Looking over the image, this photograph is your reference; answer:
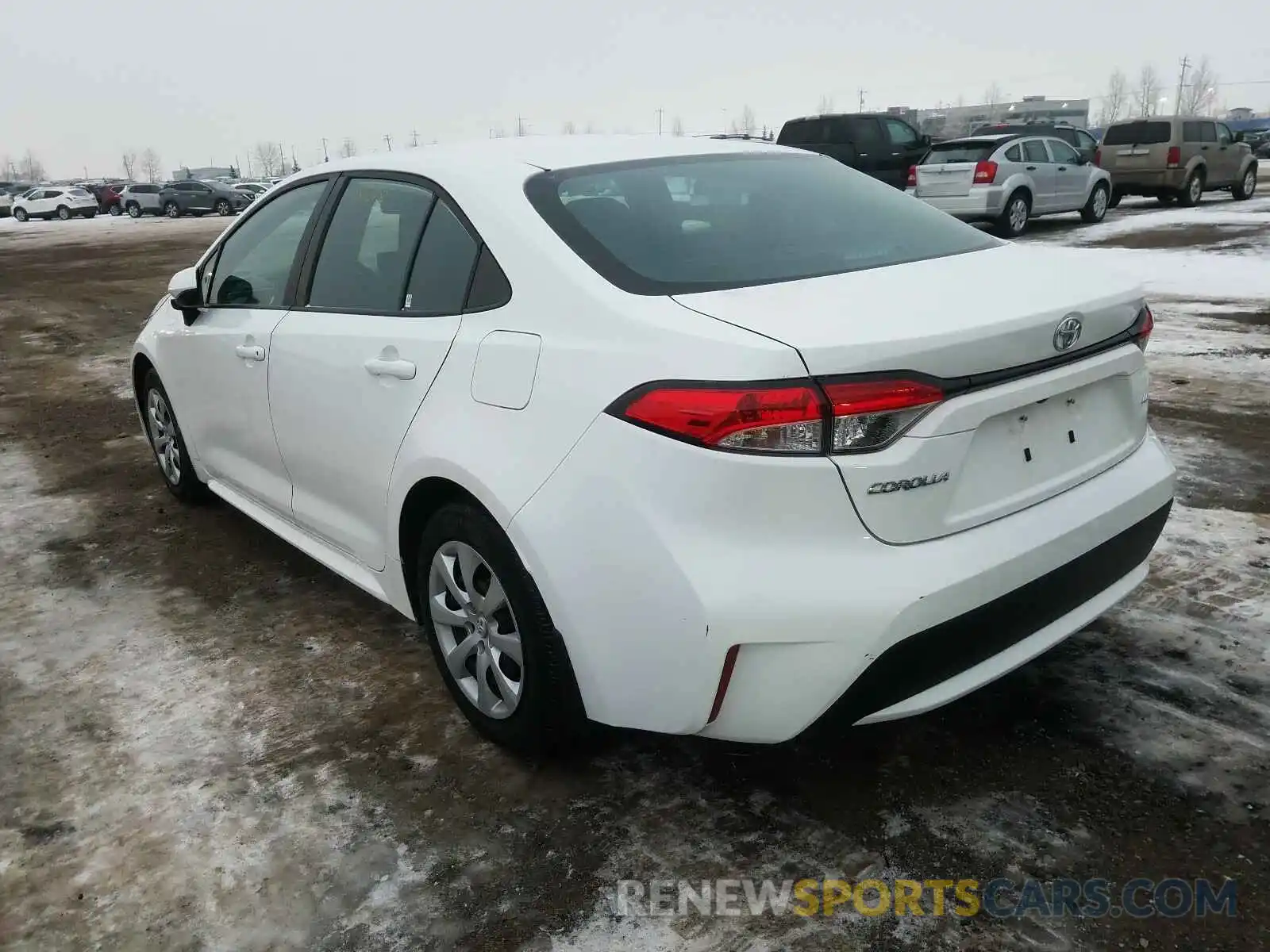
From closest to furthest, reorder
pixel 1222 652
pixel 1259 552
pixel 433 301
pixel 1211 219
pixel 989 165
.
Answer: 1. pixel 433 301
2. pixel 1222 652
3. pixel 1259 552
4. pixel 989 165
5. pixel 1211 219

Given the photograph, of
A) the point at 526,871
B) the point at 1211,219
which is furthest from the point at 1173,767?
the point at 1211,219

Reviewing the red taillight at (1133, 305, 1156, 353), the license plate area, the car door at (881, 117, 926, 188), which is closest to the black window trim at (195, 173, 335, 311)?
the license plate area

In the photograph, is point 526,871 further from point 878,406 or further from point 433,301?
point 433,301

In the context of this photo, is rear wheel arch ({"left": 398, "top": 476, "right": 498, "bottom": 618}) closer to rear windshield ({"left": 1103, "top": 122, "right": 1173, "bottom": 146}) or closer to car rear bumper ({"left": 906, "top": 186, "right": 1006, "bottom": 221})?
car rear bumper ({"left": 906, "top": 186, "right": 1006, "bottom": 221})

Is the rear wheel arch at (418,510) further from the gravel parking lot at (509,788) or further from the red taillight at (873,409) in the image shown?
the red taillight at (873,409)

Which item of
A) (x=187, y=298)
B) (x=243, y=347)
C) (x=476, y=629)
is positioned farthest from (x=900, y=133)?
(x=476, y=629)

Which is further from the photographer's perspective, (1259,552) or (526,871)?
(1259,552)

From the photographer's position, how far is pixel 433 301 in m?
2.91

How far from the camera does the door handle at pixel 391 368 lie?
2.86 meters

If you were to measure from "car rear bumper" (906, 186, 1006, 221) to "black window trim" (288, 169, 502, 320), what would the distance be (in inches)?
527

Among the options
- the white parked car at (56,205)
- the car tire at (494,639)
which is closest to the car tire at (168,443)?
the car tire at (494,639)

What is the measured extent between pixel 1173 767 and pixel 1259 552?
1655 millimetres

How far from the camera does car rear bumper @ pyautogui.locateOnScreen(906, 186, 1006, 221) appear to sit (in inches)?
609

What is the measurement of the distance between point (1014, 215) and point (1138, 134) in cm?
603
